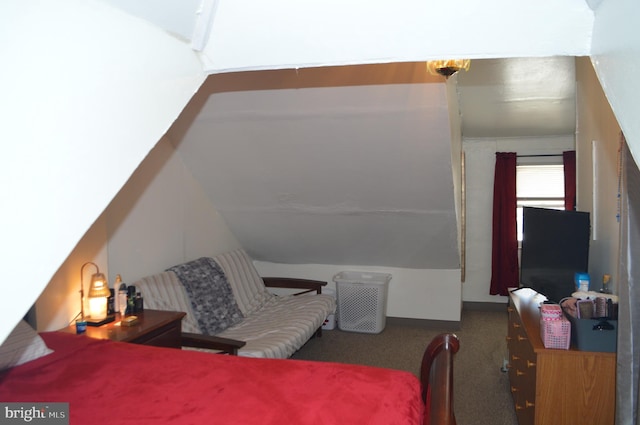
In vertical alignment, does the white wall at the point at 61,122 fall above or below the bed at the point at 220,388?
above

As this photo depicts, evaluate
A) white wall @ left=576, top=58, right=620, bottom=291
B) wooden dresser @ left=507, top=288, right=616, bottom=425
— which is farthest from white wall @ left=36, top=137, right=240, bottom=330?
white wall @ left=576, top=58, right=620, bottom=291

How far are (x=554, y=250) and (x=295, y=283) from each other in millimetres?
2577

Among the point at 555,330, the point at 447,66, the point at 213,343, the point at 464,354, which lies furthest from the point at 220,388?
the point at 464,354

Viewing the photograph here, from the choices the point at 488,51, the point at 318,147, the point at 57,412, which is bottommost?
the point at 57,412

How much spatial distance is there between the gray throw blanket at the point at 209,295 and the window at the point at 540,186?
11.7ft

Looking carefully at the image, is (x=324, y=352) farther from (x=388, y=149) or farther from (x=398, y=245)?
(x=388, y=149)

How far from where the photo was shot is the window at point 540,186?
5.70m

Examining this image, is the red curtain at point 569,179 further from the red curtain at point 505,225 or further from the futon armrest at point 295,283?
the futon armrest at point 295,283

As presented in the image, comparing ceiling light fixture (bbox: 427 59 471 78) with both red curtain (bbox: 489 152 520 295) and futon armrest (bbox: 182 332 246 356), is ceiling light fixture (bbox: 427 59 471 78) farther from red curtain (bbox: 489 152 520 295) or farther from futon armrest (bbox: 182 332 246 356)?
red curtain (bbox: 489 152 520 295)

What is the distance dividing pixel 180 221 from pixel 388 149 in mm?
1870

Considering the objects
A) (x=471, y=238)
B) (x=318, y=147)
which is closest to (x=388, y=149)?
(x=318, y=147)

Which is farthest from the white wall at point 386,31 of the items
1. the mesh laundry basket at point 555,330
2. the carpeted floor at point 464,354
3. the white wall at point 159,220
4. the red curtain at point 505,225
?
the red curtain at point 505,225

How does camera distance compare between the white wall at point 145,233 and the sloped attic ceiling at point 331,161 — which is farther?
the sloped attic ceiling at point 331,161

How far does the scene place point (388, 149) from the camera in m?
3.69
